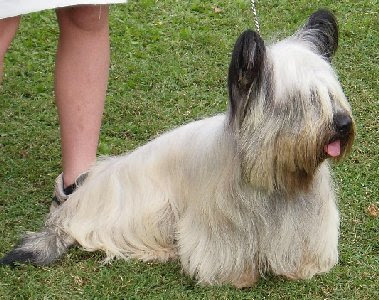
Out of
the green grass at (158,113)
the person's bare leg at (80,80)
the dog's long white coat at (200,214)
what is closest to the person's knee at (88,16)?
the person's bare leg at (80,80)

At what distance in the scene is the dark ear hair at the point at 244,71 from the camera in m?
3.28

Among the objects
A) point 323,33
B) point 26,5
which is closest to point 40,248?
point 26,5

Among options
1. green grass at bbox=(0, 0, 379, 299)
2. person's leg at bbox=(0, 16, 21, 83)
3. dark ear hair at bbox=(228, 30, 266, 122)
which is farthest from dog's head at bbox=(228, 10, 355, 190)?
person's leg at bbox=(0, 16, 21, 83)

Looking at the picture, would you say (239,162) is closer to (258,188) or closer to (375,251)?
(258,188)

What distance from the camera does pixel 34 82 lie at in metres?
5.89

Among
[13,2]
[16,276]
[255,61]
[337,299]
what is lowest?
[337,299]

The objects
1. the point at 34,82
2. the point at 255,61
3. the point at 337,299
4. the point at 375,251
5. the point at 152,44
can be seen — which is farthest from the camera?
the point at 152,44

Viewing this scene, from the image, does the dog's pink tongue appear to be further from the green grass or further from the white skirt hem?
the white skirt hem

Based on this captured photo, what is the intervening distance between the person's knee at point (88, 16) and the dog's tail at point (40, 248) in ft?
3.26

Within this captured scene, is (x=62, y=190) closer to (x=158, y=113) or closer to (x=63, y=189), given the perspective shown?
(x=63, y=189)

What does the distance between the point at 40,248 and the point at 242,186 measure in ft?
3.65

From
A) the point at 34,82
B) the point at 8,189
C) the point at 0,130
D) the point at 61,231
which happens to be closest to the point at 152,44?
the point at 34,82

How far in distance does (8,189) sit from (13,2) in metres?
1.36

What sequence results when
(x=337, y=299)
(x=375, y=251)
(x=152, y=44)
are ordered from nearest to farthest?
1. (x=337, y=299)
2. (x=375, y=251)
3. (x=152, y=44)
